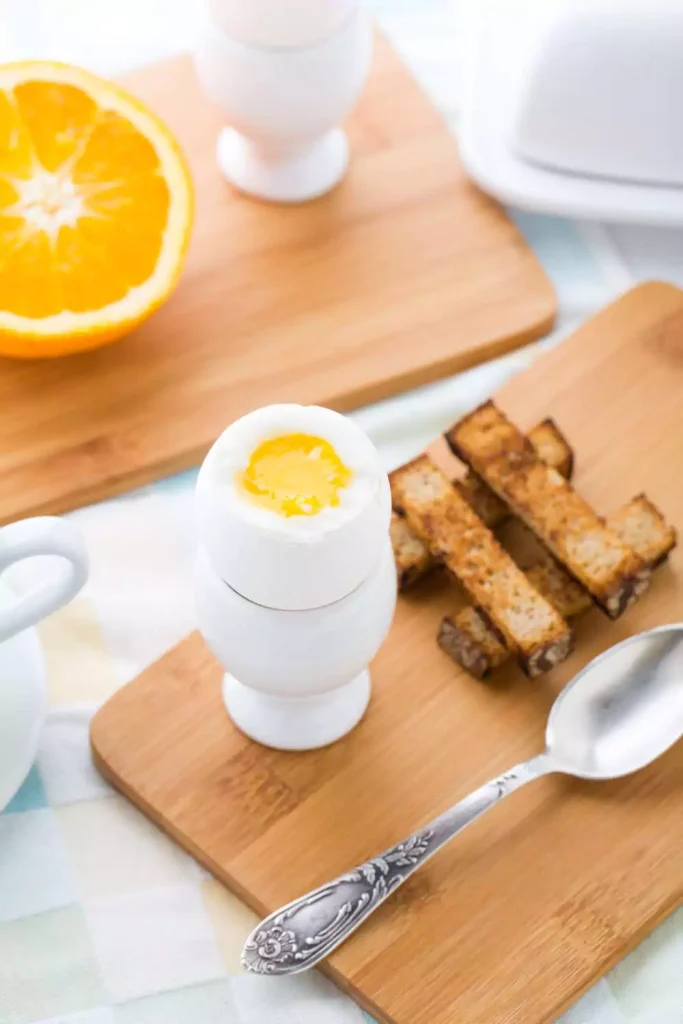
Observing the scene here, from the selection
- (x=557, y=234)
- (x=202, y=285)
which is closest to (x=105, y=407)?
(x=202, y=285)

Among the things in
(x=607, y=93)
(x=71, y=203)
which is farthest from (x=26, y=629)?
(x=607, y=93)

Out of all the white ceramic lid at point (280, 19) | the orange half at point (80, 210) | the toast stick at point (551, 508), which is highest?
the white ceramic lid at point (280, 19)

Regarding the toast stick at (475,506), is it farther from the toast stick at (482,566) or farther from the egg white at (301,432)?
the egg white at (301,432)

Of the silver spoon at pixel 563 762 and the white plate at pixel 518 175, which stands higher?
the white plate at pixel 518 175

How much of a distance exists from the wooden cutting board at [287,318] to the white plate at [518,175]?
0.11 feet

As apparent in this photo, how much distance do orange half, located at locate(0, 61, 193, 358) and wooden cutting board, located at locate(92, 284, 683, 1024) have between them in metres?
0.26

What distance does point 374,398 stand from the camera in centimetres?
102

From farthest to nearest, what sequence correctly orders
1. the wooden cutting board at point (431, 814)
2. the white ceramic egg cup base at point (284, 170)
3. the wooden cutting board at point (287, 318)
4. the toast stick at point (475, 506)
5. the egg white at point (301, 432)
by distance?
the white ceramic egg cup base at point (284, 170) → the wooden cutting board at point (287, 318) → the toast stick at point (475, 506) → the wooden cutting board at point (431, 814) → the egg white at point (301, 432)

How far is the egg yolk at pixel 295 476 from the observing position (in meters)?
0.68

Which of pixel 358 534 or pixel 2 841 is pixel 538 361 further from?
pixel 2 841

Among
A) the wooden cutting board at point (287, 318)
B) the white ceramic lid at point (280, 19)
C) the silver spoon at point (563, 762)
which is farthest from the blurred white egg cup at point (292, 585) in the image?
the white ceramic lid at point (280, 19)

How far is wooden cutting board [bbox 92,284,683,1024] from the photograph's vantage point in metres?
0.77

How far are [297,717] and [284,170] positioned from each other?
48 centimetres

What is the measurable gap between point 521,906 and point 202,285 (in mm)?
534
